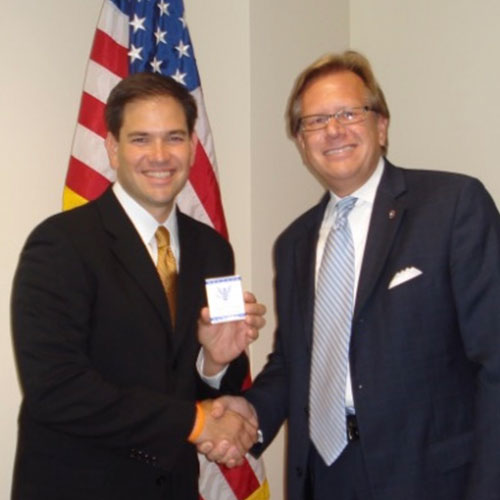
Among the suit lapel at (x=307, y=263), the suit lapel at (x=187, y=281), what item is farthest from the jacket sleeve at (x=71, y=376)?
the suit lapel at (x=307, y=263)

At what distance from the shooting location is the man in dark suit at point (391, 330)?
179cm

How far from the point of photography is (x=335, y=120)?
2188 mm

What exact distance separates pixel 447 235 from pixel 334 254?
1.37 feet

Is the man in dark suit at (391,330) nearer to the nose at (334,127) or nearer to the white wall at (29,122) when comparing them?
the nose at (334,127)

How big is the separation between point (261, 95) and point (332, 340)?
174 centimetres

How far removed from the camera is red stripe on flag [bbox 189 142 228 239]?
301cm

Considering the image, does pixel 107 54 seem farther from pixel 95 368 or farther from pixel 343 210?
pixel 95 368

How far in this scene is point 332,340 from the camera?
204 centimetres

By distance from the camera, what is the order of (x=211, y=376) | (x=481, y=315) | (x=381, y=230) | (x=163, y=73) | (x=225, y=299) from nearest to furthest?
(x=481, y=315) < (x=381, y=230) < (x=225, y=299) < (x=211, y=376) < (x=163, y=73)

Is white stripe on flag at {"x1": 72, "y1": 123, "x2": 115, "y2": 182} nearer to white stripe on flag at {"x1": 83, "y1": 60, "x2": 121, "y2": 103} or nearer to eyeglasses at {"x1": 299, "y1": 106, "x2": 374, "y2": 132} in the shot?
white stripe on flag at {"x1": 83, "y1": 60, "x2": 121, "y2": 103}

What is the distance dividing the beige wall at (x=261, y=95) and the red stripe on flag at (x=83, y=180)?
226 millimetres

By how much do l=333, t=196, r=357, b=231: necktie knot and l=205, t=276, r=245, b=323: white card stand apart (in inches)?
16.9

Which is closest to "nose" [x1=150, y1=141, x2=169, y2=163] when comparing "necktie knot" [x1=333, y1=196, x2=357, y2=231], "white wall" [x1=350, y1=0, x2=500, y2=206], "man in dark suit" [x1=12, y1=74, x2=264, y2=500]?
"man in dark suit" [x1=12, y1=74, x2=264, y2=500]

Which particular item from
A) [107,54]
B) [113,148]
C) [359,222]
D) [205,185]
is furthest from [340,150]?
[107,54]
